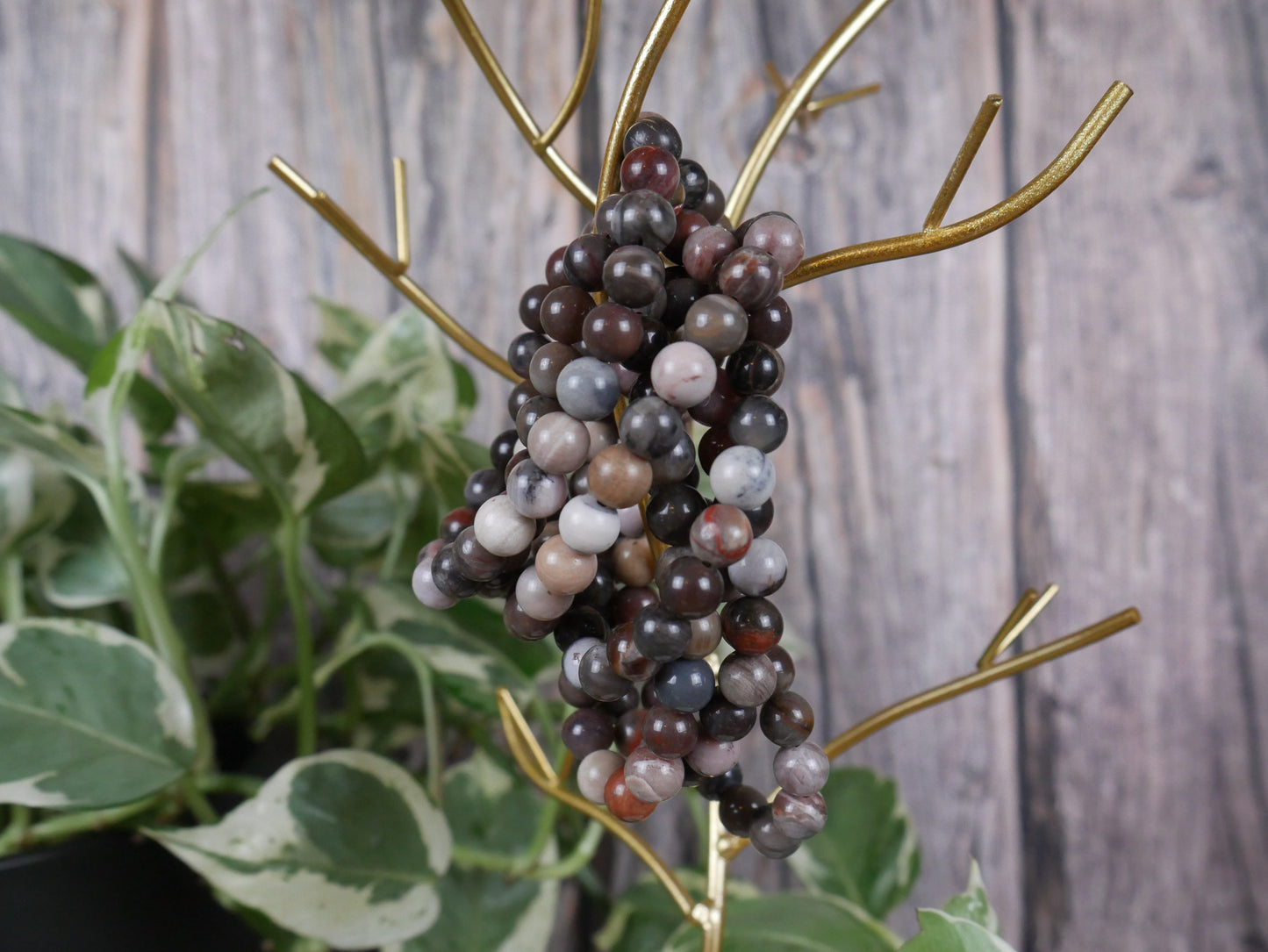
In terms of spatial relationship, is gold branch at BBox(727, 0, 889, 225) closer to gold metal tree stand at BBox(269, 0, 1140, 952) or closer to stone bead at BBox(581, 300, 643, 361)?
gold metal tree stand at BBox(269, 0, 1140, 952)

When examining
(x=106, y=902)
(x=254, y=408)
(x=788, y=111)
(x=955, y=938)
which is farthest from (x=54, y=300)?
(x=955, y=938)

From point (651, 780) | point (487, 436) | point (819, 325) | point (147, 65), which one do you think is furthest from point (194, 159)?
point (651, 780)

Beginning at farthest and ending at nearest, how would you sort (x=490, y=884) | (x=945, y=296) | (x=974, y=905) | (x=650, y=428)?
(x=945, y=296)
(x=490, y=884)
(x=974, y=905)
(x=650, y=428)

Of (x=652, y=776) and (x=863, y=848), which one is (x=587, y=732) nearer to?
(x=652, y=776)

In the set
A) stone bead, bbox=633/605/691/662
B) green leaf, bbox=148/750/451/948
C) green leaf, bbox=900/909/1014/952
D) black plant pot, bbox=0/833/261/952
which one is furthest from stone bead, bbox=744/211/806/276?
black plant pot, bbox=0/833/261/952

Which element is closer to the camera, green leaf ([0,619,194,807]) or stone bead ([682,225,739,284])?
stone bead ([682,225,739,284])

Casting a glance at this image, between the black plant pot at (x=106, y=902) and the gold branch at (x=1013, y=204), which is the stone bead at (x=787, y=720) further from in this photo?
the black plant pot at (x=106, y=902)
